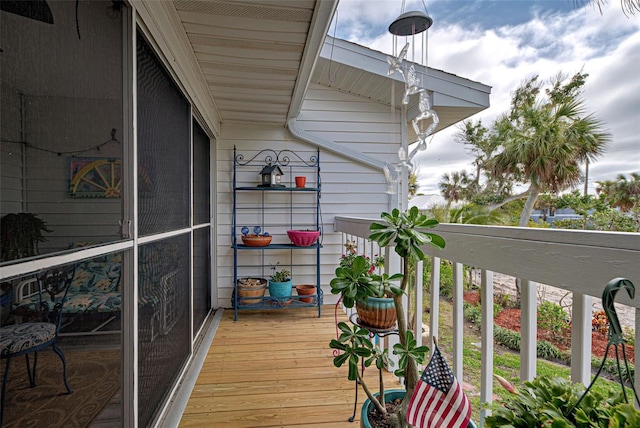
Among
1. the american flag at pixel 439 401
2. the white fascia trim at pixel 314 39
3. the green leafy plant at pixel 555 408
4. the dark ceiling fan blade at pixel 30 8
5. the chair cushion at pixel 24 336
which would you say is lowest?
the american flag at pixel 439 401

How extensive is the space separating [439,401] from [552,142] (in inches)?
265

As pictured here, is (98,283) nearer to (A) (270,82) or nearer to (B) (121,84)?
(B) (121,84)

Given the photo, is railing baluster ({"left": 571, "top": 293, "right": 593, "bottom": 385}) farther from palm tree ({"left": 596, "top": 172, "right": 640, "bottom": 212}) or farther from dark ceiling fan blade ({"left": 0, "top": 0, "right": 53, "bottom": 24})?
palm tree ({"left": 596, "top": 172, "right": 640, "bottom": 212})

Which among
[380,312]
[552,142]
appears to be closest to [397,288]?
[380,312]

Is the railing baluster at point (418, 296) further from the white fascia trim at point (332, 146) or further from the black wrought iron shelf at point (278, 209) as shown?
the white fascia trim at point (332, 146)

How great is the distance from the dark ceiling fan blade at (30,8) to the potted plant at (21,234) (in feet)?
1.36

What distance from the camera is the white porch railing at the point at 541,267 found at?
2.30 feet

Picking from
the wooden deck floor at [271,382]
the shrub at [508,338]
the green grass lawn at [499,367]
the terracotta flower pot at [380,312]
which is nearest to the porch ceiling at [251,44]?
the terracotta flower pot at [380,312]

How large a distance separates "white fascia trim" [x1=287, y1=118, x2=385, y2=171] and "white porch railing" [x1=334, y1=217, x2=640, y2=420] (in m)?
2.35

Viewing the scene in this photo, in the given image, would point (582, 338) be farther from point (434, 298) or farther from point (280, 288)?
point (280, 288)

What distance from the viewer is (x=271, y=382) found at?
6.51 ft

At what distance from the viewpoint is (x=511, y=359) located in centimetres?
334

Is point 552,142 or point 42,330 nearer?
point 42,330

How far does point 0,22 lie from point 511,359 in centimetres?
433
